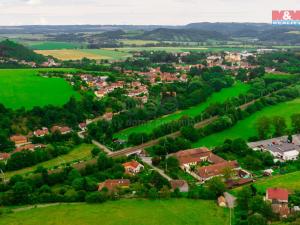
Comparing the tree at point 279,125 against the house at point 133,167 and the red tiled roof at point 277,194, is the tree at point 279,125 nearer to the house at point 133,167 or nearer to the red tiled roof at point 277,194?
the house at point 133,167

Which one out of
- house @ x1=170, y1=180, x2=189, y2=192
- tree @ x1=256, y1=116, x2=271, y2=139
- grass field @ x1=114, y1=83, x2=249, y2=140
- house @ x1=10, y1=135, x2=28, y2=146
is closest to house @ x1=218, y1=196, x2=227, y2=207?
house @ x1=170, y1=180, x2=189, y2=192

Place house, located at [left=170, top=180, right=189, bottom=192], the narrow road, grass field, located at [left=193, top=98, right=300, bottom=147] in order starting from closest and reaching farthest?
house, located at [left=170, top=180, right=189, bottom=192] → the narrow road → grass field, located at [left=193, top=98, right=300, bottom=147]

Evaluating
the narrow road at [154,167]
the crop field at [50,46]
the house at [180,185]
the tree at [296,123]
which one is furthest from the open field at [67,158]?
the crop field at [50,46]

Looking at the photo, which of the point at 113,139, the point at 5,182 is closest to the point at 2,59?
the point at 113,139

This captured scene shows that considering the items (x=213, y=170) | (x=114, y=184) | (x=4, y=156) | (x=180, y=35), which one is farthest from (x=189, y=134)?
(x=180, y=35)

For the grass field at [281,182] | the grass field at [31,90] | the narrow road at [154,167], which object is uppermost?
the grass field at [31,90]

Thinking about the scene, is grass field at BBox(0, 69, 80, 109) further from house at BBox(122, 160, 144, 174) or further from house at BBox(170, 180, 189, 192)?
house at BBox(170, 180, 189, 192)
